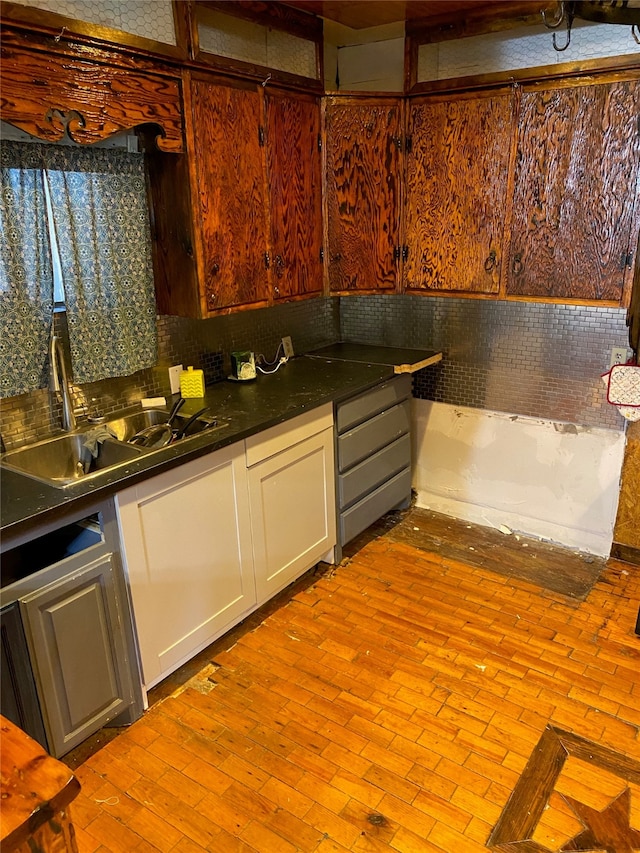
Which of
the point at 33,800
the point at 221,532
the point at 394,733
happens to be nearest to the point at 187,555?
the point at 221,532

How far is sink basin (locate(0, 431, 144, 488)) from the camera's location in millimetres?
2135

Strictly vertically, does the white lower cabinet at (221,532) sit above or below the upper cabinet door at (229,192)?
below

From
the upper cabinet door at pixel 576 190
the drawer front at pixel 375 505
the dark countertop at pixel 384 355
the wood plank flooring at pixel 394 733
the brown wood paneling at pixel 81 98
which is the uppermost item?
the brown wood paneling at pixel 81 98

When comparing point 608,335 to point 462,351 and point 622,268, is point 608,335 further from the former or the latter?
point 462,351

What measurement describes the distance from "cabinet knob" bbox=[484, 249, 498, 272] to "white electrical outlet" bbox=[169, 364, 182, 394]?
1.46 meters

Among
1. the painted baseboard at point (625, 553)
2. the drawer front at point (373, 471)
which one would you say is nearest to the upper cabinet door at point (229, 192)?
the drawer front at point (373, 471)

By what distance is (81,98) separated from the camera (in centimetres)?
192

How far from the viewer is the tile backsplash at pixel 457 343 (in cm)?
274

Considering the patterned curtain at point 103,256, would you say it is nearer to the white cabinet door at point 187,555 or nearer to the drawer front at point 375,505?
the white cabinet door at point 187,555

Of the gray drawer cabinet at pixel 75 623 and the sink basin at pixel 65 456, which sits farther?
the sink basin at pixel 65 456

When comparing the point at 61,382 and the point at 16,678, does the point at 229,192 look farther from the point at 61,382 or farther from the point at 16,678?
the point at 16,678

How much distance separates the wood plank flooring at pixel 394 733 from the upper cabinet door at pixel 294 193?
1453 millimetres

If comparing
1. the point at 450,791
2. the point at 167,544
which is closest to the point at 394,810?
the point at 450,791

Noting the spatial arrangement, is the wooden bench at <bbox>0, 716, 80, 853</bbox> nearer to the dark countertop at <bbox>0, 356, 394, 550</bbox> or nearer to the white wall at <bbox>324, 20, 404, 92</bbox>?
the dark countertop at <bbox>0, 356, 394, 550</bbox>
